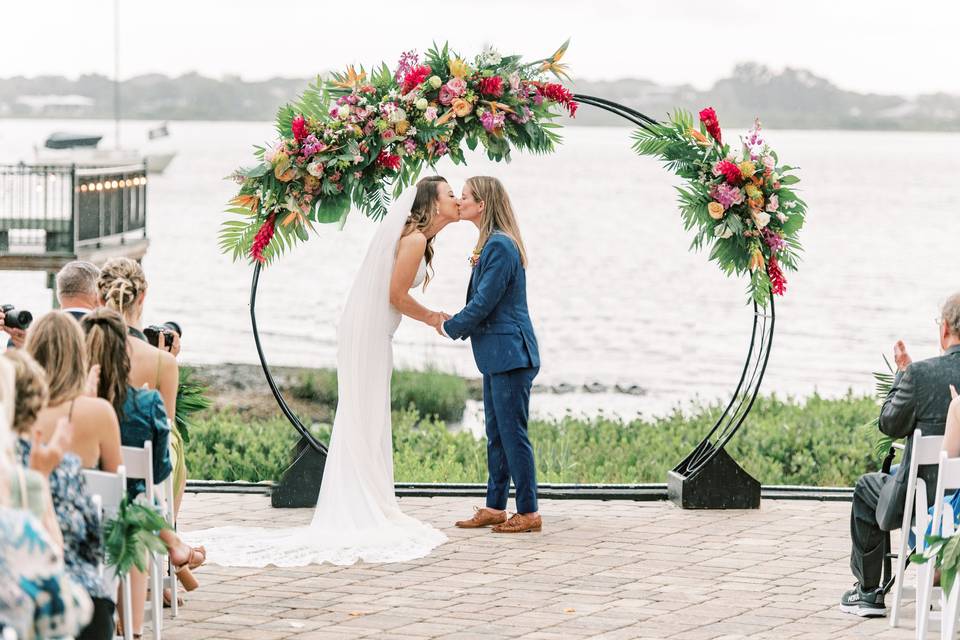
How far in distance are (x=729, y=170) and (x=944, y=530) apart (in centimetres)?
304

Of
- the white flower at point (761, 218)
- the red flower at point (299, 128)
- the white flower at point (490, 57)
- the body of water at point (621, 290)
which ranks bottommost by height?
the body of water at point (621, 290)

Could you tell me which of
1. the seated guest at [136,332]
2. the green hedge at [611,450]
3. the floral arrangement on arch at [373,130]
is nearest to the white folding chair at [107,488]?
the seated guest at [136,332]

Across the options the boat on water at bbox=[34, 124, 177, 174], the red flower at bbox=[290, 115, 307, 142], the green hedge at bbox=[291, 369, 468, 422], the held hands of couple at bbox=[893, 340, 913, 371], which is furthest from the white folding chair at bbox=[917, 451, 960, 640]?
the boat on water at bbox=[34, 124, 177, 174]

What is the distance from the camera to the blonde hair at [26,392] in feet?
12.4

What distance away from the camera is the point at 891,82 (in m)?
69.4

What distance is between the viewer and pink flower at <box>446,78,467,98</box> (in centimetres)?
760

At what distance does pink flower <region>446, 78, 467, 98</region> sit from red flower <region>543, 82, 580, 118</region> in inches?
18.8

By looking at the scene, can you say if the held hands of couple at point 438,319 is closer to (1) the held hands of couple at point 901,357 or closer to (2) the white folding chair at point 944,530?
(1) the held hands of couple at point 901,357

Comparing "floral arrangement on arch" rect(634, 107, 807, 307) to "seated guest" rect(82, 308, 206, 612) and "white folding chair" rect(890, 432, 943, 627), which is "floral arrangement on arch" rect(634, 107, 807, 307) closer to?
"white folding chair" rect(890, 432, 943, 627)

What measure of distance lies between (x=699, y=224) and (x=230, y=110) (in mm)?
69917

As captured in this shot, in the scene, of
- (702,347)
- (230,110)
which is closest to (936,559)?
(702,347)

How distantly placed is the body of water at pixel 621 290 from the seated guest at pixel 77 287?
1377 centimetres

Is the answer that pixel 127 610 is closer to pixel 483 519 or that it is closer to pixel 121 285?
pixel 121 285

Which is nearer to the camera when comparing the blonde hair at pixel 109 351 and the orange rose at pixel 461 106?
the blonde hair at pixel 109 351
